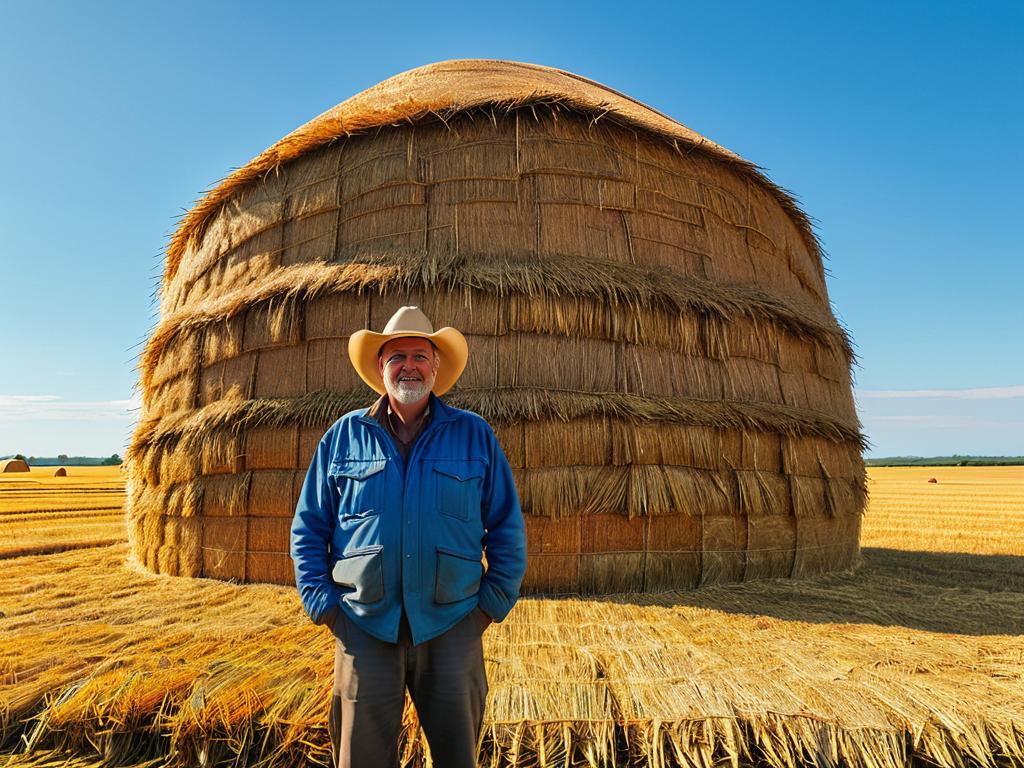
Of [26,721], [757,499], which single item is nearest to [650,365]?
[757,499]

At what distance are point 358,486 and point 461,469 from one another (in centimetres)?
39

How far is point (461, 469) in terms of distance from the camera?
228cm

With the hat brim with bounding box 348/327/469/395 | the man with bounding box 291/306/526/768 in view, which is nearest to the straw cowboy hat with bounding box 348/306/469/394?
the hat brim with bounding box 348/327/469/395

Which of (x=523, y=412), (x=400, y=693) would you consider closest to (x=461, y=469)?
(x=400, y=693)

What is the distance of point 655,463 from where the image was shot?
5180 mm

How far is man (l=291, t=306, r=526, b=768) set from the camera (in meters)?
2.14

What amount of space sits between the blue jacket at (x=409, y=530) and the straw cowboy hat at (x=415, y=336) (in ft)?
1.21

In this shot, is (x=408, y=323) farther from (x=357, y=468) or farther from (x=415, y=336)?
(x=357, y=468)

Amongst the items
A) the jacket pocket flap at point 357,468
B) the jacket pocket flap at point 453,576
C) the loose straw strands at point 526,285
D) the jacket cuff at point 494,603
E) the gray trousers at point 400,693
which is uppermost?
the loose straw strands at point 526,285

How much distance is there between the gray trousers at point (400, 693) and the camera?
2.12 metres

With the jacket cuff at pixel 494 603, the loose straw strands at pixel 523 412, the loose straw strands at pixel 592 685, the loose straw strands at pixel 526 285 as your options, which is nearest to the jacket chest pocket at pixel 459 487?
the jacket cuff at pixel 494 603

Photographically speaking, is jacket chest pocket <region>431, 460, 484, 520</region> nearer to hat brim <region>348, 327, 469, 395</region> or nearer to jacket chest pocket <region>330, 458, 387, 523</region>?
jacket chest pocket <region>330, 458, 387, 523</region>

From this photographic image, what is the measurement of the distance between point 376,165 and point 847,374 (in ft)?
20.5

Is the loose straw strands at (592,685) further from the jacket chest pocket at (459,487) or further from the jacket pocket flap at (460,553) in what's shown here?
the jacket chest pocket at (459,487)
